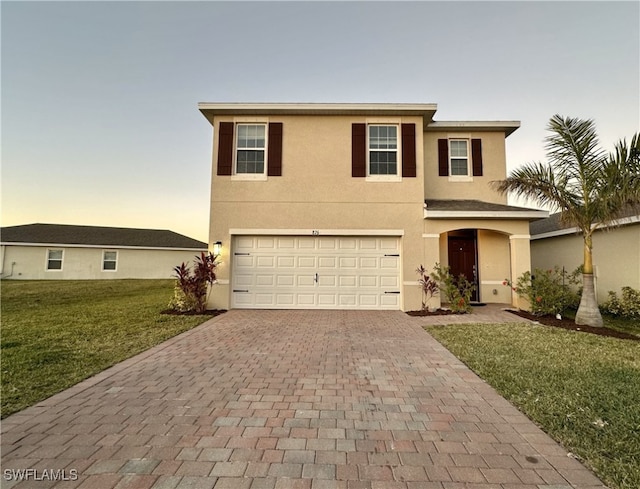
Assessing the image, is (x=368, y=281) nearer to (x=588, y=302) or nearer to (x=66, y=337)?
(x=588, y=302)

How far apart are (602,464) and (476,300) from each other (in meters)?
8.96

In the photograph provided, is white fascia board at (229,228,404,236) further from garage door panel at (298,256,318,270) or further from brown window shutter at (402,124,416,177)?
brown window shutter at (402,124,416,177)

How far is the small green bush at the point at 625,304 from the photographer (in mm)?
7961

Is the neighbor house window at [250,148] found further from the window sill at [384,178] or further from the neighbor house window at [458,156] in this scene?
the neighbor house window at [458,156]

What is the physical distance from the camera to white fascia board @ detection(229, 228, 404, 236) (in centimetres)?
938

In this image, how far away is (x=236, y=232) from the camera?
31.1 feet

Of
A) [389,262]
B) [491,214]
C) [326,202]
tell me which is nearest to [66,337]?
[326,202]

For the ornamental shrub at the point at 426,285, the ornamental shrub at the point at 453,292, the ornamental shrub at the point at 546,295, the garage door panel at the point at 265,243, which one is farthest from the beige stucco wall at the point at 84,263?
the ornamental shrub at the point at 546,295

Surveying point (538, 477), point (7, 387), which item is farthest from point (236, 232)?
point (538, 477)

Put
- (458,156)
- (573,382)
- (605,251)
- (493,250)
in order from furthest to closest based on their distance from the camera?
(458,156) → (493,250) → (605,251) → (573,382)

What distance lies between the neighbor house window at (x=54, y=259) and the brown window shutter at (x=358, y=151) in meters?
22.8

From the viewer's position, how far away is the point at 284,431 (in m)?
2.68

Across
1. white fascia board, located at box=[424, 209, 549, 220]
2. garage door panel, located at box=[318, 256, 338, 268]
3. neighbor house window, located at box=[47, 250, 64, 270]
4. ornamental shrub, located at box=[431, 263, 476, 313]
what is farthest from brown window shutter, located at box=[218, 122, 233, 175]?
neighbor house window, located at box=[47, 250, 64, 270]

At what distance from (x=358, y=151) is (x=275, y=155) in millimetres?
2848
